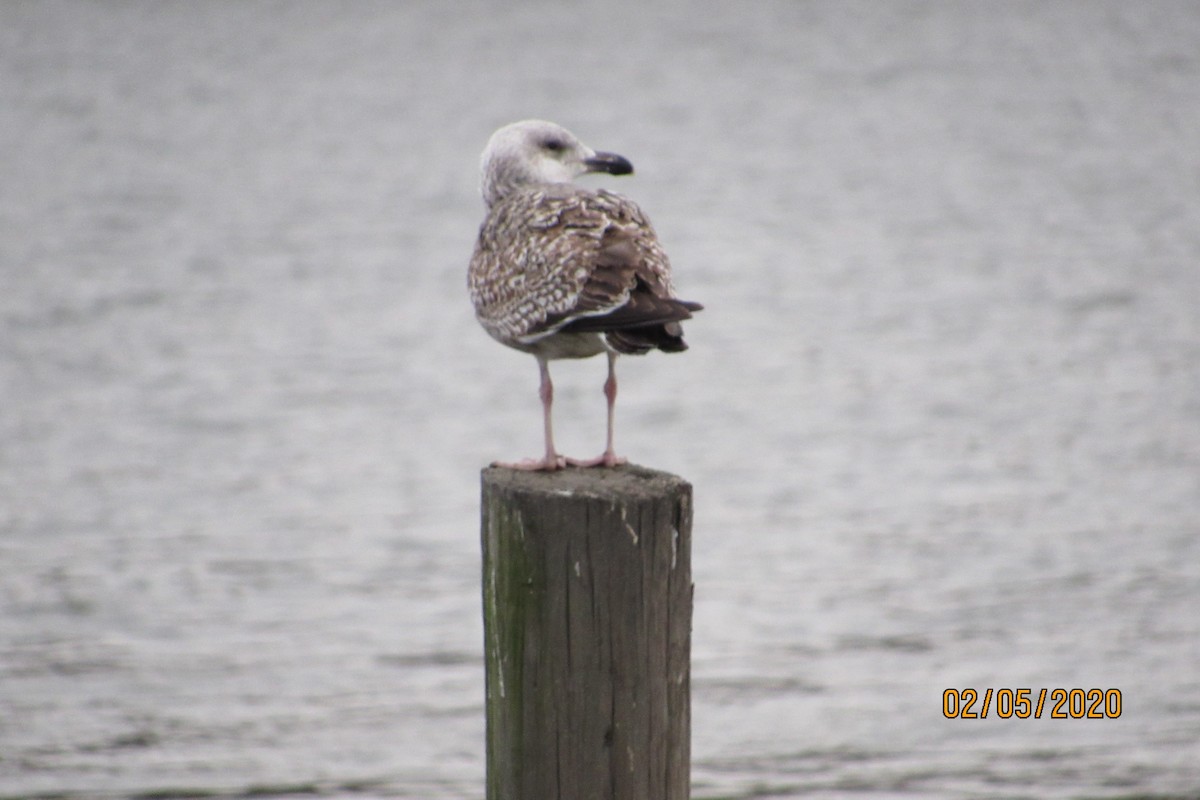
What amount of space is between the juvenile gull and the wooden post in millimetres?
397

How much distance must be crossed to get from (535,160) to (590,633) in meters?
2.05

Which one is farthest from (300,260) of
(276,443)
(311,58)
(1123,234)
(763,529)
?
(311,58)

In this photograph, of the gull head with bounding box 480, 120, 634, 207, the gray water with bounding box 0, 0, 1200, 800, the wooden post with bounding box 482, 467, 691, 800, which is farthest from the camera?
the gray water with bounding box 0, 0, 1200, 800

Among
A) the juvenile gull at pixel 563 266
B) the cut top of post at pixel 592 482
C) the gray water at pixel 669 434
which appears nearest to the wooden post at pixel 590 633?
A: the cut top of post at pixel 592 482

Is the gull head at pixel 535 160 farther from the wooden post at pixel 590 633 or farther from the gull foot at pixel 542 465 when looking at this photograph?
the wooden post at pixel 590 633

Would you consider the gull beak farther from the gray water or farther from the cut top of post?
the gray water

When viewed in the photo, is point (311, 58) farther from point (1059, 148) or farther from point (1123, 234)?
point (1123, 234)

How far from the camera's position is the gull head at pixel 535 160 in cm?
575

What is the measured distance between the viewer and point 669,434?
15.1 meters

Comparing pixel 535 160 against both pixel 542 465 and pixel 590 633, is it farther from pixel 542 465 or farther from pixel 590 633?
pixel 590 633

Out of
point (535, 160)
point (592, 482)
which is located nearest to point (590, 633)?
point (592, 482)

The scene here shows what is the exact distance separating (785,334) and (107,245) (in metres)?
9.66

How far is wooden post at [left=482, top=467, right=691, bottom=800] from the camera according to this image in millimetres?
4223

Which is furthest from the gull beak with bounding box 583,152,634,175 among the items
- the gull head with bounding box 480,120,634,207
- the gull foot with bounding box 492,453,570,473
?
the gull foot with bounding box 492,453,570,473
